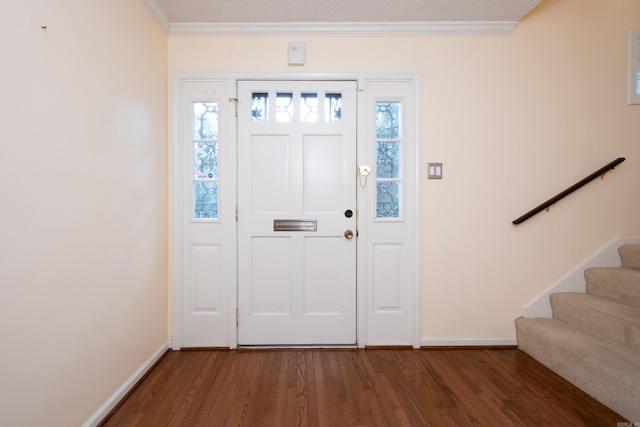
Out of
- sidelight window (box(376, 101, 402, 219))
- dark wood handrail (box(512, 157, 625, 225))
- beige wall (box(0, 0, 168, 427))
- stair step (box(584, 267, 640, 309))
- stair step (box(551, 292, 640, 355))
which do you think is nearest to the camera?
beige wall (box(0, 0, 168, 427))

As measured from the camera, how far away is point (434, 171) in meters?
2.59

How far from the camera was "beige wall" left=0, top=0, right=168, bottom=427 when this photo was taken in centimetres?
124

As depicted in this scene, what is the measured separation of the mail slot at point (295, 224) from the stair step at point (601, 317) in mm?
2033

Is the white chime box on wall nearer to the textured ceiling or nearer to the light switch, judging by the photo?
the textured ceiling

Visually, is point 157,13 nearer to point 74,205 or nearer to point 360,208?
point 74,205

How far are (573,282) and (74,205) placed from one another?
3.50m

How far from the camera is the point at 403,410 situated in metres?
1.82

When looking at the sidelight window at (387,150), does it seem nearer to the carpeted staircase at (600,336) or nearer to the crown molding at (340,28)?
the crown molding at (340,28)

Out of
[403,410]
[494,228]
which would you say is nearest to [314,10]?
[494,228]

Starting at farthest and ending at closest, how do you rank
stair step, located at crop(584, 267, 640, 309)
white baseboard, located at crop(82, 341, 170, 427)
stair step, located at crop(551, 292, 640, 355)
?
stair step, located at crop(584, 267, 640, 309), stair step, located at crop(551, 292, 640, 355), white baseboard, located at crop(82, 341, 170, 427)

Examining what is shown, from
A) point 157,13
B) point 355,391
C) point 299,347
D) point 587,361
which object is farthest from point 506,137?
point 157,13

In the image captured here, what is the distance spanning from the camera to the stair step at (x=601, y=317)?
6.42 feet

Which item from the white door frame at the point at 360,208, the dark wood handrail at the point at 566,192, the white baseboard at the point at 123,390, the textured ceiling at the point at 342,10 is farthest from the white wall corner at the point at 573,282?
the white baseboard at the point at 123,390

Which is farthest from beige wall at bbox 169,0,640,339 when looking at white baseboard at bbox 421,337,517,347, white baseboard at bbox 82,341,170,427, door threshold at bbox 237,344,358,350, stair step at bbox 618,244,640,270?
white baseboard at bbox 82,341,170,427
